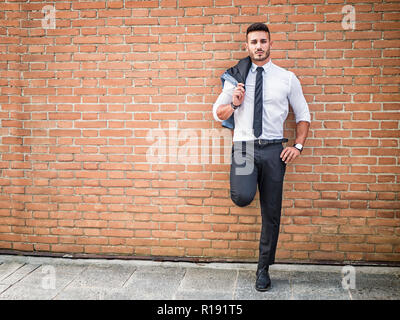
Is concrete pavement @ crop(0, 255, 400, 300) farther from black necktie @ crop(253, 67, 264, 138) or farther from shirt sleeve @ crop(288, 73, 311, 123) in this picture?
shirt sleeve @ crop(288, 73, 311, 123)

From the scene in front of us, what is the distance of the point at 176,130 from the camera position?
387 centimetres

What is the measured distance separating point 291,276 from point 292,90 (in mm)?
1775

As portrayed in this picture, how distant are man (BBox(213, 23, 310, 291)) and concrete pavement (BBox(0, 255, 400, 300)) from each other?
0.34 meters

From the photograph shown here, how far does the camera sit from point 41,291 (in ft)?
10.8

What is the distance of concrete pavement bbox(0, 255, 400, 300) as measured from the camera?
324 centimetres

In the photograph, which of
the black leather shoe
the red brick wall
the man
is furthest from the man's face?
the black leather shoe

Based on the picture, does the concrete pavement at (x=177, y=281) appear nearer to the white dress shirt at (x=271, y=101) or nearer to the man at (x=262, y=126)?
the man at (x=262, y=126)

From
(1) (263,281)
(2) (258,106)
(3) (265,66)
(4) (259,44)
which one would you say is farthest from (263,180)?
(4) (259,44)

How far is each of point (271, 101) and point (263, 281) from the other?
1602mm

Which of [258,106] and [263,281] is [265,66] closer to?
[258,106]

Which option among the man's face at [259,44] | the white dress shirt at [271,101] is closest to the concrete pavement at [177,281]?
the white dress shirt at [271,101]

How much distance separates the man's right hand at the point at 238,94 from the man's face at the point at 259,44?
33 centimetres

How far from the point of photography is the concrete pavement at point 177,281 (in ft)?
10.6

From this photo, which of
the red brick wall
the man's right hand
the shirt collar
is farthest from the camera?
the red brick wall
